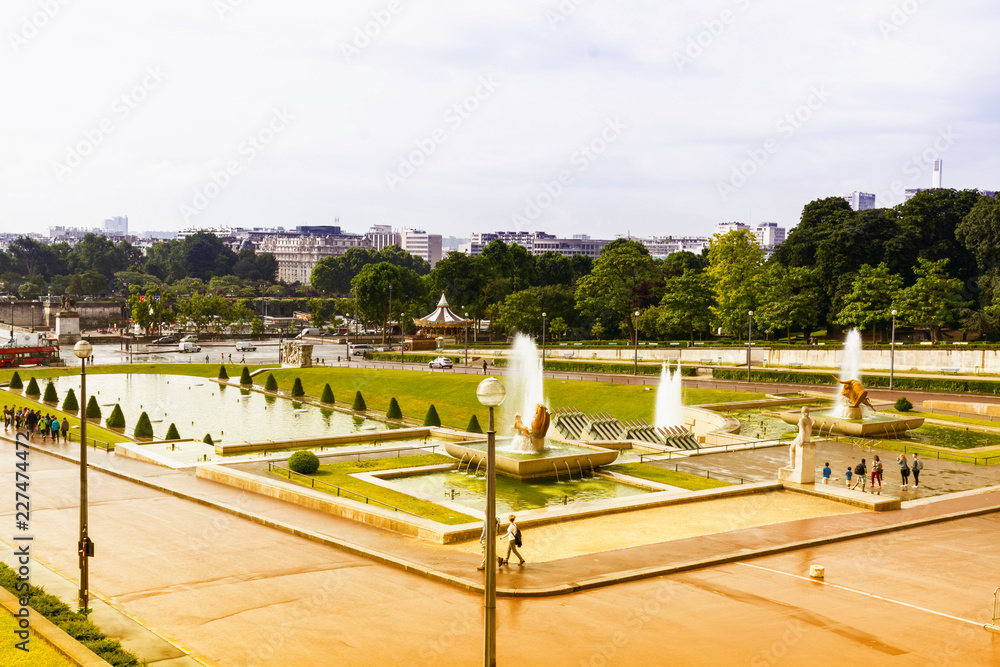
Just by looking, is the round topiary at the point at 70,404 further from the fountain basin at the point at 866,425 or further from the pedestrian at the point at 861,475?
the pedestrian at the point at 861,475

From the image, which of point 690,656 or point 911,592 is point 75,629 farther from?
point 911,592

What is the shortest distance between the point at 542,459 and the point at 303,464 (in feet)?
28.8

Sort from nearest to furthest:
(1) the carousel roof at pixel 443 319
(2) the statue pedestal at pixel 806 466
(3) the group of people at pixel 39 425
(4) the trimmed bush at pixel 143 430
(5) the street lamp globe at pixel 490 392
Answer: (5) the street lamp globe at pixel 490 392 < (2) the statue pedestal at pixel 806 466 < (3) the group of people at pixel 39 425 < (4) the trimmed bush at pixel 143 430 < (1) the carousel roof at pixel 443 319

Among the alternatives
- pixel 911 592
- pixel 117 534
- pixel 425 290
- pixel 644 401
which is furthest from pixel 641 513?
pixel 425 290

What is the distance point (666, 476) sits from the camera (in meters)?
31.3

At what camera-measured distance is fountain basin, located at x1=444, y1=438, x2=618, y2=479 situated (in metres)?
30.7

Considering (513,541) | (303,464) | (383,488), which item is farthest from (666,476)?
(303,464)

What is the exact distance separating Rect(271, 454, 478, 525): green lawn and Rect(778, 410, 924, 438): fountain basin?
18096mm

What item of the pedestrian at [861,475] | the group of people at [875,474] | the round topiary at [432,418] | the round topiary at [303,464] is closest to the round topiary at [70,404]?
the round topiary at [432,418]

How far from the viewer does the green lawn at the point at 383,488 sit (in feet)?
83.0

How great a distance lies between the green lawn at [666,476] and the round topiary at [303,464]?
11.0 metres

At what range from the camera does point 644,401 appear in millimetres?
54969

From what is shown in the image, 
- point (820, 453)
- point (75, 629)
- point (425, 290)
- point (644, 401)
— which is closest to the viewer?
point (75, 629)

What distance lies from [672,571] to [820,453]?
18481 mm
